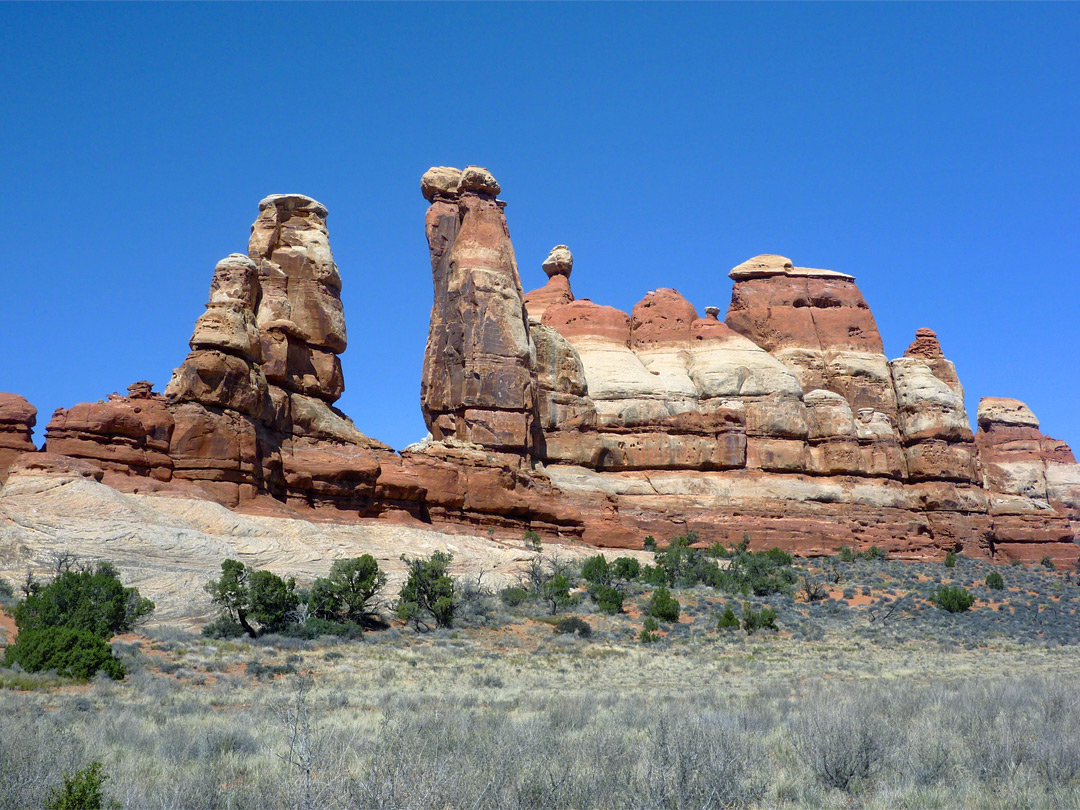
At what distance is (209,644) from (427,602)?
24.5ft

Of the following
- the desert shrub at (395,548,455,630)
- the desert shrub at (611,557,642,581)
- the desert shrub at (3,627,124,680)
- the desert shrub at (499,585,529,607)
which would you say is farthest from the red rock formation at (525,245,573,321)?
the desert shrub at (3,627,124,680)

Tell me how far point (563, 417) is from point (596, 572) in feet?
65.5

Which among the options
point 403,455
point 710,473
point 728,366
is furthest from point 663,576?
point 728,366

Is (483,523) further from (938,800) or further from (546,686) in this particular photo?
(938,800)

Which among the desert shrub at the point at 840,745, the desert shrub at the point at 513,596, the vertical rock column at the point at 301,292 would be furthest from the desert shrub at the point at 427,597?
the vertical rock column at the point at 301,292

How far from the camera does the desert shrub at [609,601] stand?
31141 mm

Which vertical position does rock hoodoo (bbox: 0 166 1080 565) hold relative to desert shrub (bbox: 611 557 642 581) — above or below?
above

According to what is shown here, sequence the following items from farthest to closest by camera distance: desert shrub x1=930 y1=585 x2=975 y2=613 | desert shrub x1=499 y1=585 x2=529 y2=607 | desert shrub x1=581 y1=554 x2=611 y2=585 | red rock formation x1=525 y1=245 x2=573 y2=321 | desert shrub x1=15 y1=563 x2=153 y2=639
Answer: red rock formation x1=525 y1=245 x2=573 y2=321 < desert shrub x1=581 y1=554 x2=611 y2=585 < desert shrub x1=930 y1=585 x2=975 y2=613 < desert shrub x1=499 y1=585 x2=529 y2=607 < desert shrub x1=15 y1=563 x2=153 y2=639

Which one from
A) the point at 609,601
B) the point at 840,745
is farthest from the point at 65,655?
the point at 609,601

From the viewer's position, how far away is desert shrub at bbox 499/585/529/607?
3157 cm

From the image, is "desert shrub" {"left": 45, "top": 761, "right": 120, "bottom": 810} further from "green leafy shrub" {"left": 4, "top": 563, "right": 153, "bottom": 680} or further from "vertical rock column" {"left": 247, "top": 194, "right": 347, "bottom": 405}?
"vertical rock column" {"left": 247, "top": 194, "right": 347, "bottom": 405}

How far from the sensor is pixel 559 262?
74.4 meters

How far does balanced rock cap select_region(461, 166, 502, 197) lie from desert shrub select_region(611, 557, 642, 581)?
969 inches

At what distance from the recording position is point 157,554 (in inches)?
1057
